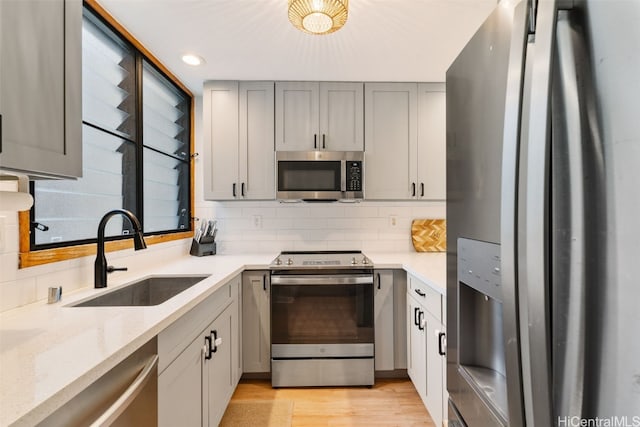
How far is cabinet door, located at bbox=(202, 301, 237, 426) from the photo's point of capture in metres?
1.58

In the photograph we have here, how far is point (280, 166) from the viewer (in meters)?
2.54

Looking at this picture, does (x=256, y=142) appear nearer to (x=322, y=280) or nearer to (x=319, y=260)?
(x=319, y=260)

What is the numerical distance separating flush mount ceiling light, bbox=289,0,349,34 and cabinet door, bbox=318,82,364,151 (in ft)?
3.50

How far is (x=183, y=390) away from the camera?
128 cm

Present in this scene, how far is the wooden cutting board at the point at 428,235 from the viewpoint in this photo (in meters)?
2.87

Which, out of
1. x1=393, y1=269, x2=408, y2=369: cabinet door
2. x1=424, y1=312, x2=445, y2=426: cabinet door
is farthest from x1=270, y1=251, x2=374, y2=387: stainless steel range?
x1=424, y1=312, x2=445, y2=426: cabinet door

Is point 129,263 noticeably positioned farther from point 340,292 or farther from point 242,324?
point 340,292

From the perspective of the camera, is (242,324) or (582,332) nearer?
(582,332)

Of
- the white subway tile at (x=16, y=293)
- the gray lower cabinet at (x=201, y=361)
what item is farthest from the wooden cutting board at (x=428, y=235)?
the white subway tile at (x=16, y=293)

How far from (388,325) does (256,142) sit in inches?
71.4

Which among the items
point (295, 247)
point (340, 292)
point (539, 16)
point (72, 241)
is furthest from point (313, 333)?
point (539, 16)

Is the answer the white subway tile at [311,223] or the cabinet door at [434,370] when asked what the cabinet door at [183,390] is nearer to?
the cabinet door at [434,370]

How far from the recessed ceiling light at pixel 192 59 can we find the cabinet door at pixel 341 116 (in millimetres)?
958

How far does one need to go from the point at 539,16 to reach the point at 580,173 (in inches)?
9.5
